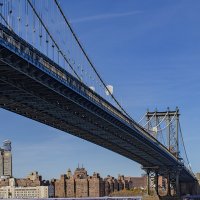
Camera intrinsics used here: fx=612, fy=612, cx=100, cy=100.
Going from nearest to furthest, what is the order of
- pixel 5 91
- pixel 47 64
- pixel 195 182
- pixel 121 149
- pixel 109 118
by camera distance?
pixel 47 64
pixel 5 91
pixel 109 118
pixel 121 149
pixel 195 182

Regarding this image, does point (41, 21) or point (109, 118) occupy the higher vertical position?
point (41, 21)

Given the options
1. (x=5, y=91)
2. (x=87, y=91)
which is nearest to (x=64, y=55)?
(x=87, y=91)

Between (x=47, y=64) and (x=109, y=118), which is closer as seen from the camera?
(x=47, y=64)

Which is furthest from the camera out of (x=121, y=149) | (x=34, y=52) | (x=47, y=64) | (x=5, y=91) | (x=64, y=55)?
(x=121, y=149)

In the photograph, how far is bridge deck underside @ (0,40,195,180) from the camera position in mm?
41625

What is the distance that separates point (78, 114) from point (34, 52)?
1729cm

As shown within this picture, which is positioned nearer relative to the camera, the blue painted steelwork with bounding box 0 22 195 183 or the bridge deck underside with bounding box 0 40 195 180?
the blue painted steelwork with bounding box 0 22 195 183

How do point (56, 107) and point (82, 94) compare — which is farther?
point (56, 107)

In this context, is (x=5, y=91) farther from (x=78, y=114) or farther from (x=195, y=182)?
(x=195, y=182)

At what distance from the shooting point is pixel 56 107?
53125mm

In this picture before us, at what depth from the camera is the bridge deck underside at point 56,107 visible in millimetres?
41625

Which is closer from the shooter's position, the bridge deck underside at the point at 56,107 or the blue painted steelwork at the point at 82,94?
the blue painted steelwork at the point at 82,94

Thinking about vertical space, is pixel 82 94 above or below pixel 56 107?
above

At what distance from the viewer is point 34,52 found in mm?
41219
